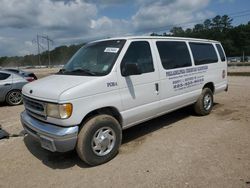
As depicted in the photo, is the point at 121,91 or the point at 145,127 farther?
the point at 145,127

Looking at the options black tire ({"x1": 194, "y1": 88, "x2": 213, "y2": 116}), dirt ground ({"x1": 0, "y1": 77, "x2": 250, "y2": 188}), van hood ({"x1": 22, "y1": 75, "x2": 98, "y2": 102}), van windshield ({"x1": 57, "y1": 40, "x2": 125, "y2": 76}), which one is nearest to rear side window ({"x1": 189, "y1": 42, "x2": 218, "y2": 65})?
black tire ({"x1": 194, "y1": 88, "x2": 213, "y2": 116})

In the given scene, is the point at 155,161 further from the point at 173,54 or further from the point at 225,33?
the point at 225,33

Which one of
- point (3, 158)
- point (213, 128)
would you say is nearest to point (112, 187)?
point (3, 158)

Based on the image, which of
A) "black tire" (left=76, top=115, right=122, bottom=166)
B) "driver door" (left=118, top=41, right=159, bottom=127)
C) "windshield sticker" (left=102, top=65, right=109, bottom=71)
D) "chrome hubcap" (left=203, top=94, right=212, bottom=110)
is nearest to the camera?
"black tire" (left=76, top=115, right=122, bottom=166)

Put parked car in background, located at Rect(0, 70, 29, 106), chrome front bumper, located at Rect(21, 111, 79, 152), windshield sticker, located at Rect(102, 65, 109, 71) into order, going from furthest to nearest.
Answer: parked car in background, located at Rect(0, 70, 29, 106) < windshield sticker, located at Rect(102, 65, 109, 71) < chrome front bumper, located at Rect(21, 111, 79, 152)

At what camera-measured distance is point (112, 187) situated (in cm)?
368

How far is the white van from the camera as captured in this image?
400 centimetres

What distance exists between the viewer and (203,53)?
696 cm

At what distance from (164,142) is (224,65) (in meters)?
3.83

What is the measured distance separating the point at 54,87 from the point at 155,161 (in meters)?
2.10

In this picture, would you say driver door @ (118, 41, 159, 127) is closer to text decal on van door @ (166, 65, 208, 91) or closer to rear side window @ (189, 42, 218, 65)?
text decal on van door @ (166, 65, 208, 91)

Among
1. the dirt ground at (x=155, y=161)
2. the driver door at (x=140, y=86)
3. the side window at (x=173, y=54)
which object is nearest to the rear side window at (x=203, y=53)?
the side window at (x=173, y=54)

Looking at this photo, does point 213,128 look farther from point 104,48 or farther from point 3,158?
point 3,158

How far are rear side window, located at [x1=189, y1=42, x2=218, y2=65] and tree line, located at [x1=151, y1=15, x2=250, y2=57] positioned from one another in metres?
79.6
